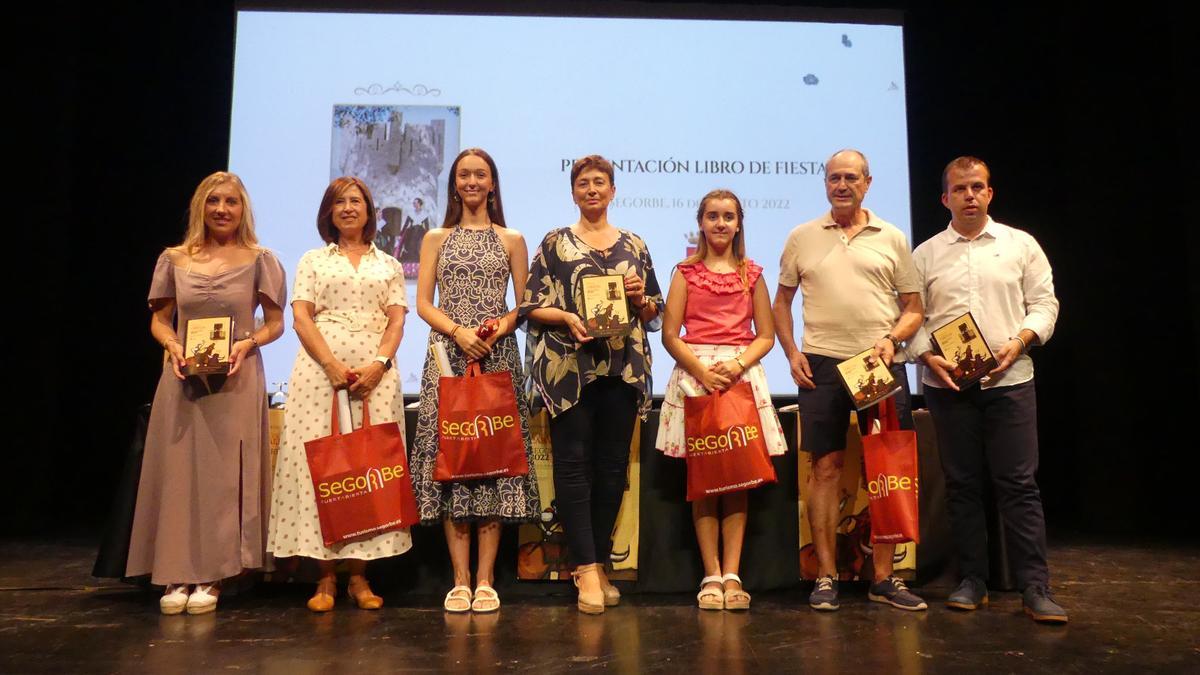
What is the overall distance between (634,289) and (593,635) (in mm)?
1090

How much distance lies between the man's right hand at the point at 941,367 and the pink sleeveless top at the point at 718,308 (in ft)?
1.98

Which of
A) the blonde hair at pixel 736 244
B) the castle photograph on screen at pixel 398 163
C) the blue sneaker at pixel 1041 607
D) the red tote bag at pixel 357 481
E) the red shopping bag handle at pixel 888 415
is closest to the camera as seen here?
the blue sneaker at pixel 1041 607

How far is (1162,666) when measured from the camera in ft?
7.15

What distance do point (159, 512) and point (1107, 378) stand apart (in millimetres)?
4794

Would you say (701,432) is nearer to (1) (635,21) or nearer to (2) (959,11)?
(1) (635,21)

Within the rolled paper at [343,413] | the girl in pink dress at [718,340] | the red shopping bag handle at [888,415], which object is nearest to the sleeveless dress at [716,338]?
the girl in pink dress at [718,340]

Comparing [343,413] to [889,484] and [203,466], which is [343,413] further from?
[889,484]

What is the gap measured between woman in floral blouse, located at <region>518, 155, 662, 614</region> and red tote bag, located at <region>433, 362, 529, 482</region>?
0.14m

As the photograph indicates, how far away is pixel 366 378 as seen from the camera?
9.21ft

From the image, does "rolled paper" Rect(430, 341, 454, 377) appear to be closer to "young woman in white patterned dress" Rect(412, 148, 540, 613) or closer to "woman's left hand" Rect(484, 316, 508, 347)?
"young woman in white patterned dress" Rect(412, 148, 540, 613)

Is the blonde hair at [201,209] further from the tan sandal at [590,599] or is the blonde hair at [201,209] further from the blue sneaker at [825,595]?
the blue sneaker at [825,595]

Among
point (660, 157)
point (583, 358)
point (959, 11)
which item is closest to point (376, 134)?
point (660, 157)

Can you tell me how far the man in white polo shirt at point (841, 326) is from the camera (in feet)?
9.36

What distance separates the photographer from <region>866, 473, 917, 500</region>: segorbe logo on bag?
274 centimetres
